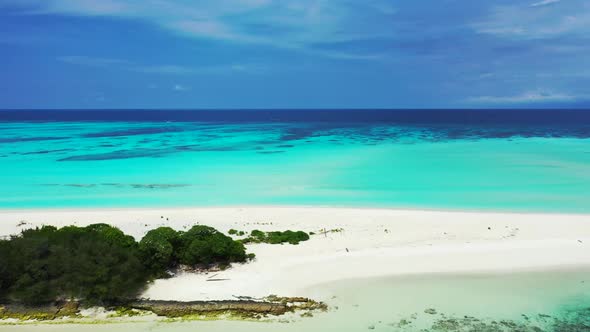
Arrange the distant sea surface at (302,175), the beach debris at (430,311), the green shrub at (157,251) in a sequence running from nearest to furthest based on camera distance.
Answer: the beach debris at (430,311) → the green shrub at (157,251) → the distant sea surface at (302,175)

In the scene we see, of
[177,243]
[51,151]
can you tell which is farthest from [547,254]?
[51,151]

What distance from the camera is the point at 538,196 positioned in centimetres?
2316

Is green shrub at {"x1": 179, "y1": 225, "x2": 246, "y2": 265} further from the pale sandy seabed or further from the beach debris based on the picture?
the beach debris

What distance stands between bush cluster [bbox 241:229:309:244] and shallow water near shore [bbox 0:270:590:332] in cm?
359

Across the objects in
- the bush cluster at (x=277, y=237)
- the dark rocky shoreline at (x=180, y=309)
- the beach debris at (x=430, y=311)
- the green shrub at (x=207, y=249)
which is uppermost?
the green shrub at (x=207, y=249)

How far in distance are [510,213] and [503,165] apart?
15247 millimetres

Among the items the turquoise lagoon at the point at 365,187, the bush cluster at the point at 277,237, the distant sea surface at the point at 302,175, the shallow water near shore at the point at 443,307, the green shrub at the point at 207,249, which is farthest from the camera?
the distant sea surface at the point at 302,175

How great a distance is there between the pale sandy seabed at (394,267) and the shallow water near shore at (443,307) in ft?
0.09

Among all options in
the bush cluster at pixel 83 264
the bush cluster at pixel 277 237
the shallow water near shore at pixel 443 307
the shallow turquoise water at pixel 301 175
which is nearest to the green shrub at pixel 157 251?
the bush cluster at pixel 83 264

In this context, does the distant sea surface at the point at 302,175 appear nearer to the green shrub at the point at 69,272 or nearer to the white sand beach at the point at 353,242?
the white sand beach at the point at 353,242

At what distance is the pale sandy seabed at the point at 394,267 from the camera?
10.6 metres

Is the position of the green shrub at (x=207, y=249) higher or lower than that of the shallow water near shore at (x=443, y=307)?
higher

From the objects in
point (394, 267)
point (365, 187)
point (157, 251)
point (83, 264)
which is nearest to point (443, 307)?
point (394, 267)

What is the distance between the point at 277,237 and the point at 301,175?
14380mm
